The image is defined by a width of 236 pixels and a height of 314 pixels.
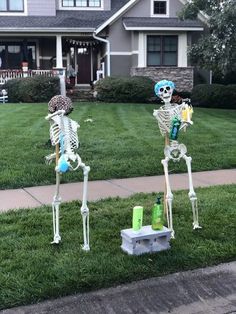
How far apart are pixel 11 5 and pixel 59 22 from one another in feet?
10.6

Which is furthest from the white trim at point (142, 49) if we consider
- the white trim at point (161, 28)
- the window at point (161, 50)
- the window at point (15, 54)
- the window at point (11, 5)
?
the window at point (11, 5)

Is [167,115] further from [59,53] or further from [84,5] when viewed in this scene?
[84,5]

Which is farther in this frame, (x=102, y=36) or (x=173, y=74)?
(x=102, y=36)

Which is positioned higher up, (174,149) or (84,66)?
(84,66)

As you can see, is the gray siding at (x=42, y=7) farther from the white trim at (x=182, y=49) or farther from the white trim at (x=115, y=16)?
the white trim at (x=182, y=49)

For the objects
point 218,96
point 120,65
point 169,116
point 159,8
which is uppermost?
point 159,8

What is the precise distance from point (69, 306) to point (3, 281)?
62 cm

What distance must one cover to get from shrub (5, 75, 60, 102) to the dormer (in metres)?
7.35

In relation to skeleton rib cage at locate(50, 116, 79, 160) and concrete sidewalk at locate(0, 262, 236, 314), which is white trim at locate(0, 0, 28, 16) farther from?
concrete sidewalk at locate(0, 262, 236, 314)

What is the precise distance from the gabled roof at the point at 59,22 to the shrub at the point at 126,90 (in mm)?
4804

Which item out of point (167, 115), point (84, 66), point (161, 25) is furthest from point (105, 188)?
point (84, 66)

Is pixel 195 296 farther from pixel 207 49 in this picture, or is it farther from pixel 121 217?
pixel 207 49

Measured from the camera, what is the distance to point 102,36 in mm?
25766

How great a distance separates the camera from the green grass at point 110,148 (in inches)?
309
